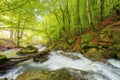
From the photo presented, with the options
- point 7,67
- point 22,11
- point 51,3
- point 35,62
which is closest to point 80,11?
point 51,3

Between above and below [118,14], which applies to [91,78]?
below

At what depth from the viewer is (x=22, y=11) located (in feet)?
13.9

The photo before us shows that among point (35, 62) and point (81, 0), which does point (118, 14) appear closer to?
point (81, 0)

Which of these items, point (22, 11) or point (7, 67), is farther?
point (7, 67)

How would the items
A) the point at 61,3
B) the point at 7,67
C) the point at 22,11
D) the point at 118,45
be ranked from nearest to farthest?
the point at 22,11, the point at 7,67, the point at 118,45, the point at 61,3

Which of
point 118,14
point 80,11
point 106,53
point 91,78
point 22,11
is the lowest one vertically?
point 91,78

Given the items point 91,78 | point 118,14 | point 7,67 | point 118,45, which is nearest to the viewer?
point 91,78

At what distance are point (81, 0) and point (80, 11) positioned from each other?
131 centimetres

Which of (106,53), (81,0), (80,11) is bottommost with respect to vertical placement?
(106,53)

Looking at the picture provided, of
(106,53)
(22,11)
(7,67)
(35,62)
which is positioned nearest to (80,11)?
(106,53)

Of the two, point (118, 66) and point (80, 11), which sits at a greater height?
point (80, 11)

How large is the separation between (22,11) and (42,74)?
2888 millimetres

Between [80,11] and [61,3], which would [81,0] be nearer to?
[80,11]

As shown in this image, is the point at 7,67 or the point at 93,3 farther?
the point at 93,3
